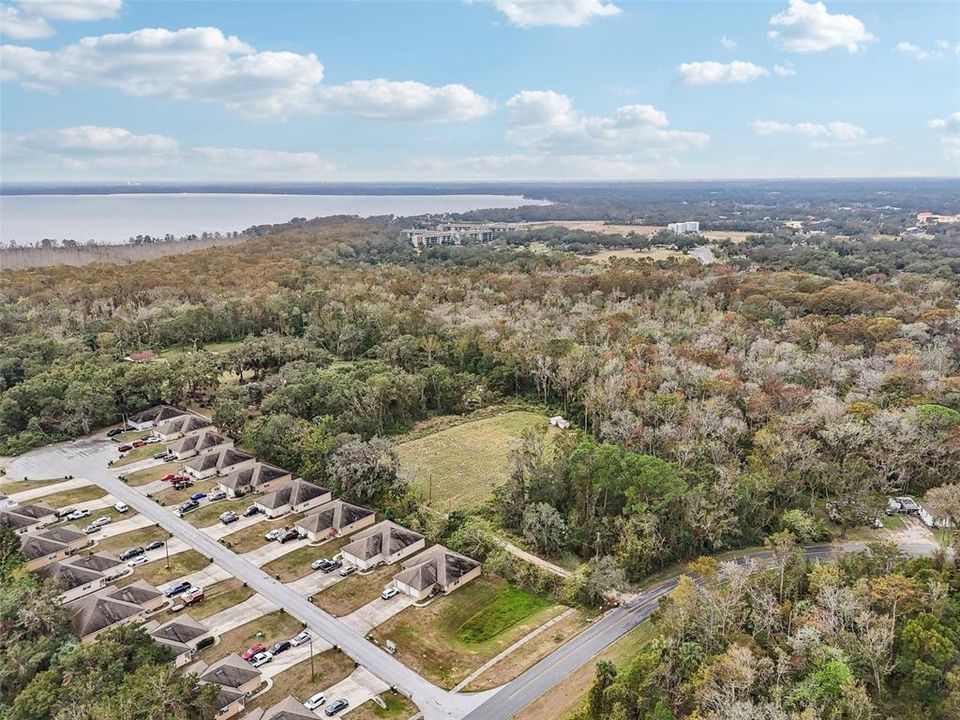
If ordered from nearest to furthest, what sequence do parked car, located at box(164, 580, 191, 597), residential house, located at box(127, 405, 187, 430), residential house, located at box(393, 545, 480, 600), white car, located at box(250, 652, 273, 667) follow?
white car, located at box(250, 652, 273, 667)
parked car, located at box(164, 580, 191, 597)
residential house, located at box(393, 545, 480, 600)
residential house, located at box(127, 405, 187, 430)

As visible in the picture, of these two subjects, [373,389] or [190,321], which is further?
[190,321]

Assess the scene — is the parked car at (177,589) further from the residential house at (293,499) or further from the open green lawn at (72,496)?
the open green lawn at (72,496)

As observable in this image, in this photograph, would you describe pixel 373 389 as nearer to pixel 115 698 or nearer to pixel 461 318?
pixel 461 318

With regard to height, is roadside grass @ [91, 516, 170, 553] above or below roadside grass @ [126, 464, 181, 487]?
below

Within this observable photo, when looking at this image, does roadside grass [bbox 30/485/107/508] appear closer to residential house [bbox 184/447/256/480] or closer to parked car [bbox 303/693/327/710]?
residential house [bbox 184/447/256/480]

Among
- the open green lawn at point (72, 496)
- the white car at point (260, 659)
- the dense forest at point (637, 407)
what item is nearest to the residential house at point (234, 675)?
the white car at point (260, 659)

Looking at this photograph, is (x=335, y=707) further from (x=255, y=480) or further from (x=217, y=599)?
(x=255, y=480)

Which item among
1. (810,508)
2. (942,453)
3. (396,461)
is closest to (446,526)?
(396,461)

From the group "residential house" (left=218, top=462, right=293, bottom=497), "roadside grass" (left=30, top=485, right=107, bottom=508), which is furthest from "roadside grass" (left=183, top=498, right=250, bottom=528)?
"roadside grass" (left=30, top=485, right=107, bottom=508)
